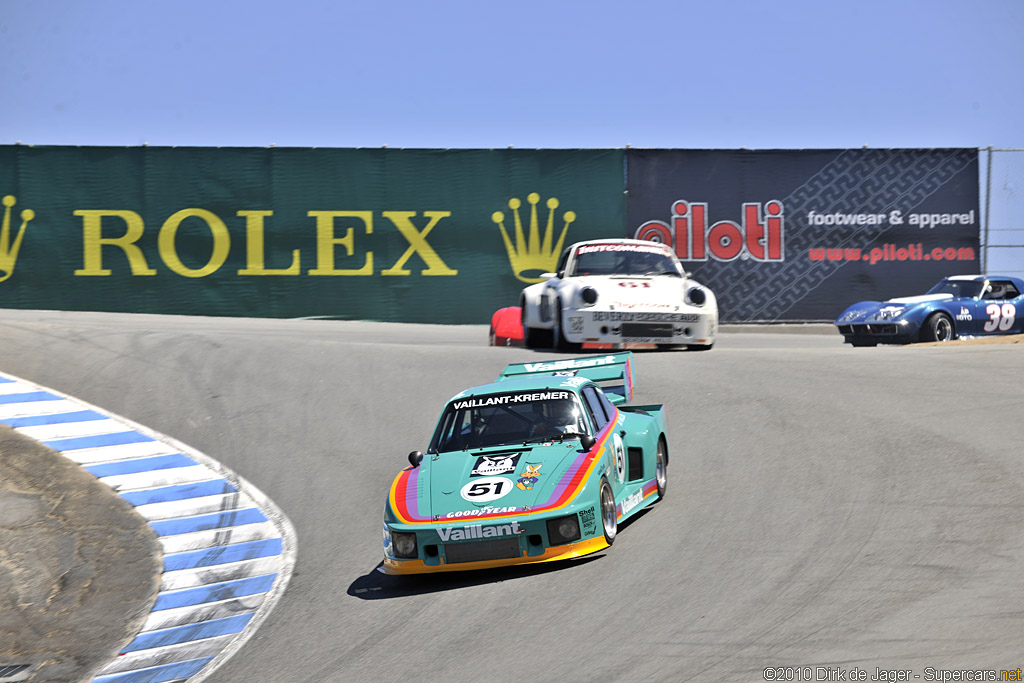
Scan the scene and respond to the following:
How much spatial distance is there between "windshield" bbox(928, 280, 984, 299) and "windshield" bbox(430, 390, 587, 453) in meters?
11.4

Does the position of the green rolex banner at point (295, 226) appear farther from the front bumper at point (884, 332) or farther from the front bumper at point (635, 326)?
the front bumper at point (635, 326)

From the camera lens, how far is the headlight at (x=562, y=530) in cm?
623

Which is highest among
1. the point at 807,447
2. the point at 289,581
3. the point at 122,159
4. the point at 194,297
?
the point at 122,159

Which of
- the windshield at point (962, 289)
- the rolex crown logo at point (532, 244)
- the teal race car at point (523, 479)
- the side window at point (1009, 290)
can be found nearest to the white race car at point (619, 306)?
the teal race car at point (523, 479)

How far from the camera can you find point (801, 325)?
70.7 ft

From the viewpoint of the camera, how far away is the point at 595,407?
24.8ft

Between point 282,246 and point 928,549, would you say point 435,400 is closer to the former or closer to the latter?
point 928,549

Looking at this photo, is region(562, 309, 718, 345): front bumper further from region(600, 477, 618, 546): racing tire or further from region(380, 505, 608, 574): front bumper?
region(380, 505, 608, 574): front bumper

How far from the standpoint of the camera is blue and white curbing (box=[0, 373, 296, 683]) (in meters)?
5.90

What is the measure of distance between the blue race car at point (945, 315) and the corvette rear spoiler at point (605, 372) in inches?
326

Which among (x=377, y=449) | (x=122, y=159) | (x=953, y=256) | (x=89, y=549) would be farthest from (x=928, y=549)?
(x=122, y=159)

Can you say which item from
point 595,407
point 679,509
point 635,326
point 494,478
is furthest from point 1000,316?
point 494,478

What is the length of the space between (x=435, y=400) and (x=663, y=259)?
176 inches

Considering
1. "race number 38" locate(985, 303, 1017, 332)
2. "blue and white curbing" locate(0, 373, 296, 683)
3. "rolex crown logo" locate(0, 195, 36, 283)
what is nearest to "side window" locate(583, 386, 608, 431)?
"blue and white curbing" locate(0, 373, 296, 683)
